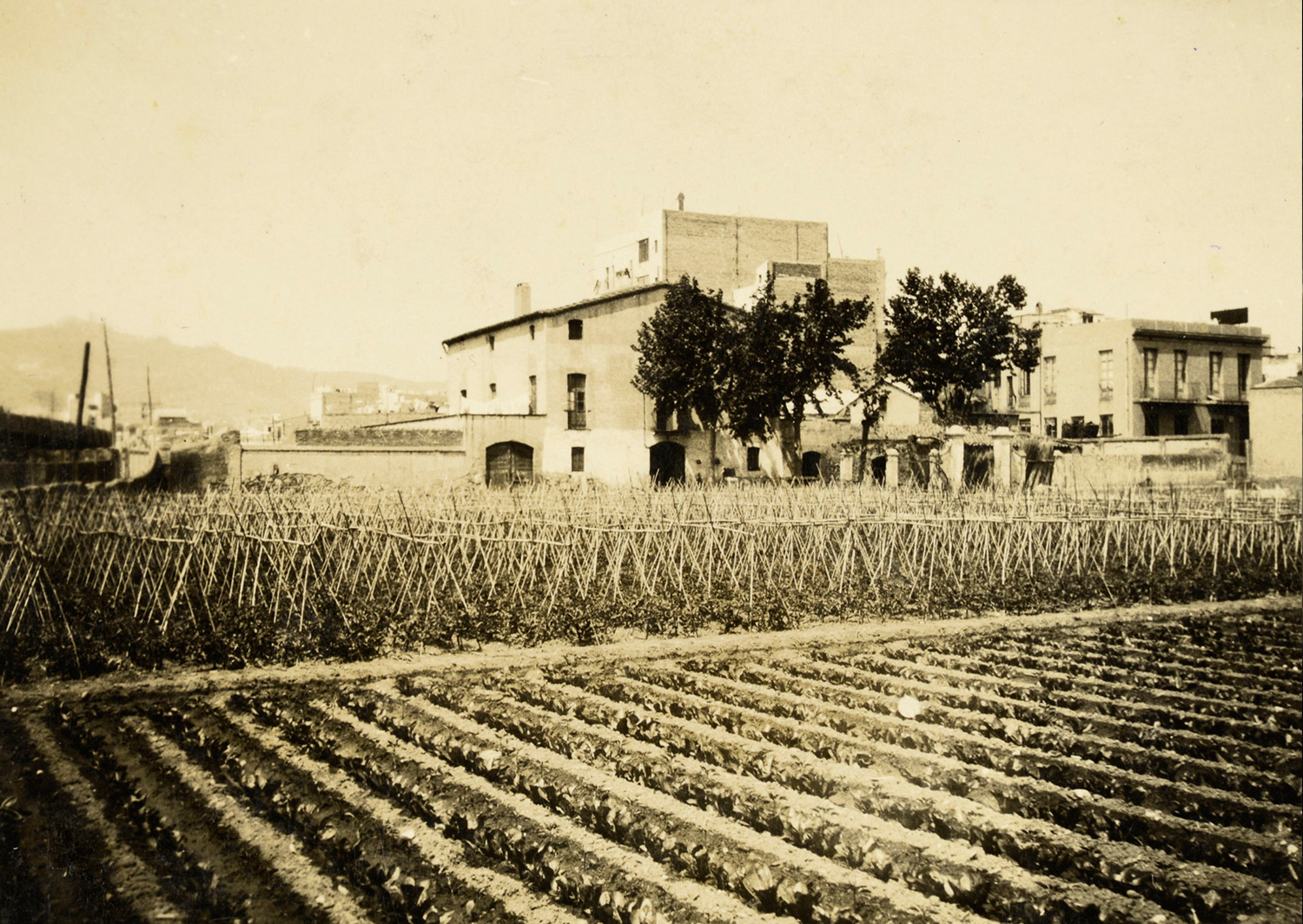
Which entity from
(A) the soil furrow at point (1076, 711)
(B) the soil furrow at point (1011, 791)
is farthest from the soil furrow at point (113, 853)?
(A) the soil furrow at point (1076, 711)

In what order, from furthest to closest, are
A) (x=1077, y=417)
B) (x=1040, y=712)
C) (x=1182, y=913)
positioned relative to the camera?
(x=1077, y=417) < (x=1040, y=712) < (x=1182, y=913)

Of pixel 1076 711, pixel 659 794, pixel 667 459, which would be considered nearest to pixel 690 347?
pixel 667 459

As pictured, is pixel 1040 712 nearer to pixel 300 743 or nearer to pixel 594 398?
pixel 300 743

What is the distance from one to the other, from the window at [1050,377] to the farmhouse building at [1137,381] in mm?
31

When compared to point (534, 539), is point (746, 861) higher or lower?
lower

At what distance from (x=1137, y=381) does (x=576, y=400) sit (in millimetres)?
18661

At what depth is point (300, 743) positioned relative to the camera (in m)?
6.24

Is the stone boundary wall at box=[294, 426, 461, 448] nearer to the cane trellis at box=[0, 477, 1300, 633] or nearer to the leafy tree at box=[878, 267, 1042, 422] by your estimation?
the cane trellis at box=[0, 477, 1300, 633]

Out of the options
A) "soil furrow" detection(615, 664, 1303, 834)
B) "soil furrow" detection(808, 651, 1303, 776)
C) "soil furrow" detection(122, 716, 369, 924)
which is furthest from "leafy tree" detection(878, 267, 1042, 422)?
"soil furrow" detection(122, 716, 369, 924)

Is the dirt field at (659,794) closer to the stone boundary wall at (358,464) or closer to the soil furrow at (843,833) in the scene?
the soil furrow at (843,833)

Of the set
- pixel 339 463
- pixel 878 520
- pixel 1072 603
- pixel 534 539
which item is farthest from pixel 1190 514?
pixel 339 463

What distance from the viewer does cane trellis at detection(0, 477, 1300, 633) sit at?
38.8 feet

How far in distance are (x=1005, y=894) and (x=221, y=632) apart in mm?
8275

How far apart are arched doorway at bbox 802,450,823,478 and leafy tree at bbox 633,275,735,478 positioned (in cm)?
379
